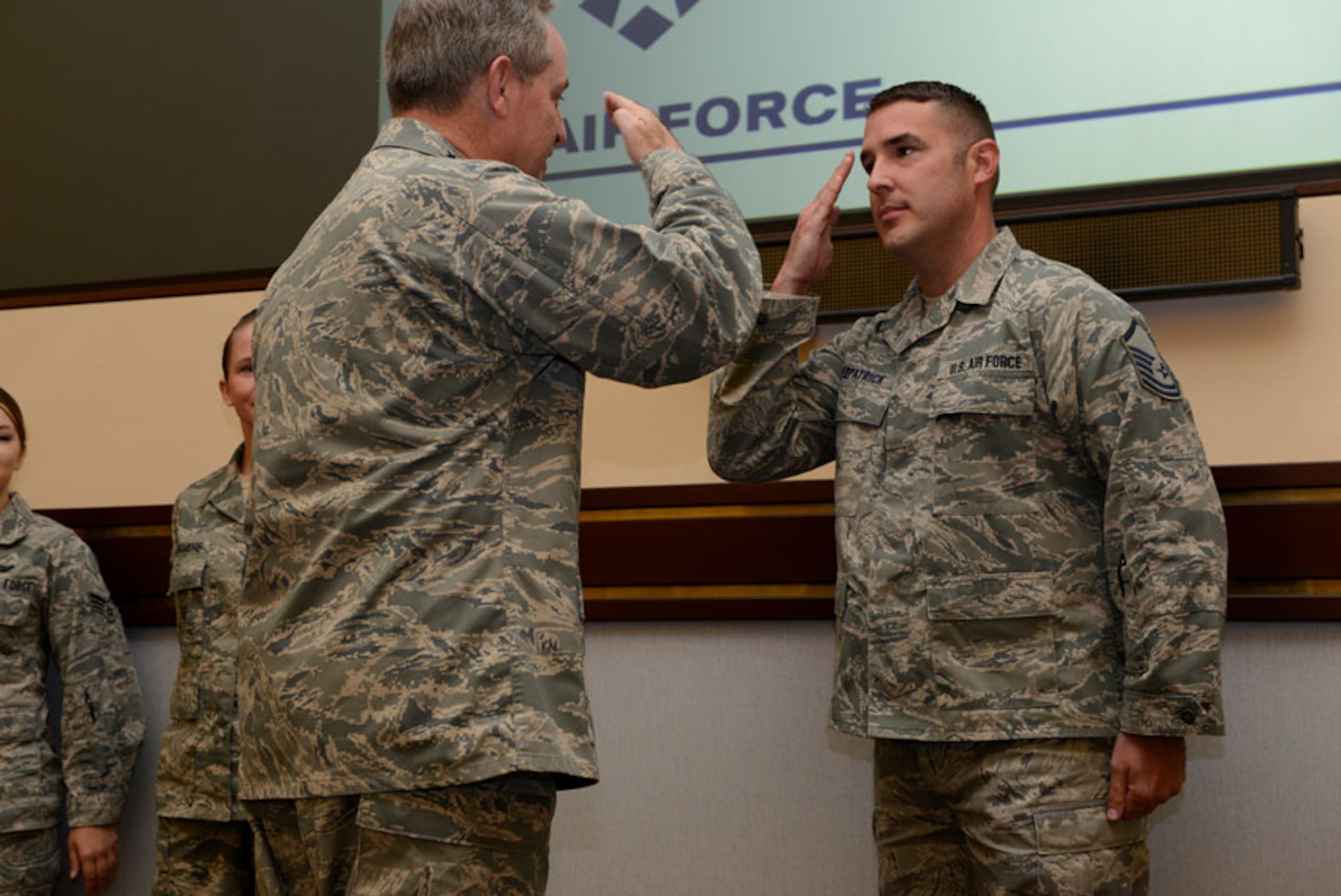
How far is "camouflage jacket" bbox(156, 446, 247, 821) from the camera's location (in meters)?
2.63

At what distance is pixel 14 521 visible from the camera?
9.74ft

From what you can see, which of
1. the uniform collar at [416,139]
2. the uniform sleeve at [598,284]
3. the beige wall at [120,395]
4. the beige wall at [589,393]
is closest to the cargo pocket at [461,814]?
the uniform sleeve at [598,284]

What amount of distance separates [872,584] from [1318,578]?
0.77m

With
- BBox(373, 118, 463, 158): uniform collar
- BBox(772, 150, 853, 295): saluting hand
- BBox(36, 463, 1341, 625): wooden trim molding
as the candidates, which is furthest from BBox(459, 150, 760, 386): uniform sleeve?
BBox(36, 463, 1341, 625): wooden trim molding

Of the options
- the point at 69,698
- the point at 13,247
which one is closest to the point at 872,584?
the point at 69,698

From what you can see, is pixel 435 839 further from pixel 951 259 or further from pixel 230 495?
pixel 230 495

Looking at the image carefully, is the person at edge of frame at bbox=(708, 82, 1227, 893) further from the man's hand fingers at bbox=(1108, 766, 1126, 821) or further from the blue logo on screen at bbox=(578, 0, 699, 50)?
the blue logo on screen at bbox=(578, 0, 699, 50)

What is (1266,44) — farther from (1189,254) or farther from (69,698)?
(69,698)

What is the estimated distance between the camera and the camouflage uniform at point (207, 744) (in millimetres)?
2627

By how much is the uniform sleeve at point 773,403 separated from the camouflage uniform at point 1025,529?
0.09m

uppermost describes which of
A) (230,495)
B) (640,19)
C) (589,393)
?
(640,19)

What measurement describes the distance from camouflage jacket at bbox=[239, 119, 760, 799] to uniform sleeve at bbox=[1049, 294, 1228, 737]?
0.62 metres

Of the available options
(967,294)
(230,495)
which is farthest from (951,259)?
(230,495)

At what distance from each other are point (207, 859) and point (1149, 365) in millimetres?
1866
